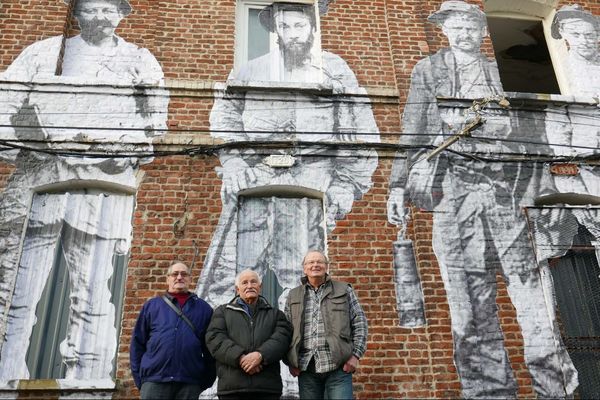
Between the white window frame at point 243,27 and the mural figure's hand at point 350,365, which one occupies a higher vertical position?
the white window frame at point 243,27

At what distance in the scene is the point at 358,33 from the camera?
305 inches

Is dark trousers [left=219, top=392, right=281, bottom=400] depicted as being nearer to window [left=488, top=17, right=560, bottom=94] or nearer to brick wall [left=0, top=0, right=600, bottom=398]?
brick wall [left=0, top=0, right=600, bottom=398]

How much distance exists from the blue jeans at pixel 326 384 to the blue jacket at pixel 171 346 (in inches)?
31.0

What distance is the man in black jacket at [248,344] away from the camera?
4.26 meters

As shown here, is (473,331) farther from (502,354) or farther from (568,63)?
(568,63)

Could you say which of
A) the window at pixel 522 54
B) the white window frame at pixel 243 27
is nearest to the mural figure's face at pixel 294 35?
the white window frame at pixel 243 27

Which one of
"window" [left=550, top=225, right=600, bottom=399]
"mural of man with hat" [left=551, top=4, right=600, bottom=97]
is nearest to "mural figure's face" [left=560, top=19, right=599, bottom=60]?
"mural of man with hat" [left=551, top=4, right=600, bottom=97]

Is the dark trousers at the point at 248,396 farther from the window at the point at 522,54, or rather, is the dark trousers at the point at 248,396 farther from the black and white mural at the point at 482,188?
the window at the point at 522,54

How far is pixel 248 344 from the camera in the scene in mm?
4418

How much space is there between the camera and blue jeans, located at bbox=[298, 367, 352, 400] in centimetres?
455

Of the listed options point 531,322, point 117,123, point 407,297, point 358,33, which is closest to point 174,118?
point 117,123

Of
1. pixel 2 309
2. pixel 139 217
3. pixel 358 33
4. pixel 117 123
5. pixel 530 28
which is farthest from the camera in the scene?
pixel 530 28

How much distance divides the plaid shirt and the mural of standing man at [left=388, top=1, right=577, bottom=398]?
1738 mm

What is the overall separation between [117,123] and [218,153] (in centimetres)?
132
